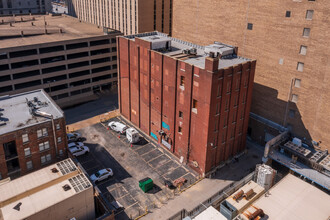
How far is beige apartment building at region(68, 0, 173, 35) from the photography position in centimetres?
8769

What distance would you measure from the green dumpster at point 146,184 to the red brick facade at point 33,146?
13.7 m

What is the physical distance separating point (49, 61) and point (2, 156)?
4034 cm

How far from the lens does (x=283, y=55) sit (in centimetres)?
5338

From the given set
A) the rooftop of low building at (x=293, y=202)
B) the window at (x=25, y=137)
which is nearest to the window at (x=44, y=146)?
the window at (x=25, y=137)

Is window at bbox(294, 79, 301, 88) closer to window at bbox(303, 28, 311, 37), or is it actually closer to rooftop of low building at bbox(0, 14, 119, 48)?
window at bbox(303, 28, 311, 37)

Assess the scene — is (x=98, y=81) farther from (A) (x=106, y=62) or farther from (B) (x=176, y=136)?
(B) (x=176, y=136)

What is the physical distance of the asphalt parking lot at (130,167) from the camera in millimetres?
46625

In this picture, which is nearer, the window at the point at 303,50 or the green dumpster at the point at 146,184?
the green dumpster at the point at 146,184

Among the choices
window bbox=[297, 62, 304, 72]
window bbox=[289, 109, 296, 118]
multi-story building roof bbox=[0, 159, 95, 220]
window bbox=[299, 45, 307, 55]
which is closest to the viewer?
multi-story building roof bbox=[0, 159, 95, 220]

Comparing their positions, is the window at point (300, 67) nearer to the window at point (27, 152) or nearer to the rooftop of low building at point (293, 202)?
the rooftop of low building at point (293, 202)

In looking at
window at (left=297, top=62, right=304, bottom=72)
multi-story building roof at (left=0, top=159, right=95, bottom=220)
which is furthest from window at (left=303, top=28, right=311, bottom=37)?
multi-story building roof at (left=0, top=159, right=95, bottom=220)

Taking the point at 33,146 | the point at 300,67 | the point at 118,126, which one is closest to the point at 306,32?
the point at 300,67

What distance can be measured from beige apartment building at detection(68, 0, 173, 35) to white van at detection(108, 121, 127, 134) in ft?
116

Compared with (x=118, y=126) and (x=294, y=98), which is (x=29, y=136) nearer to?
(x=118, y=126)
